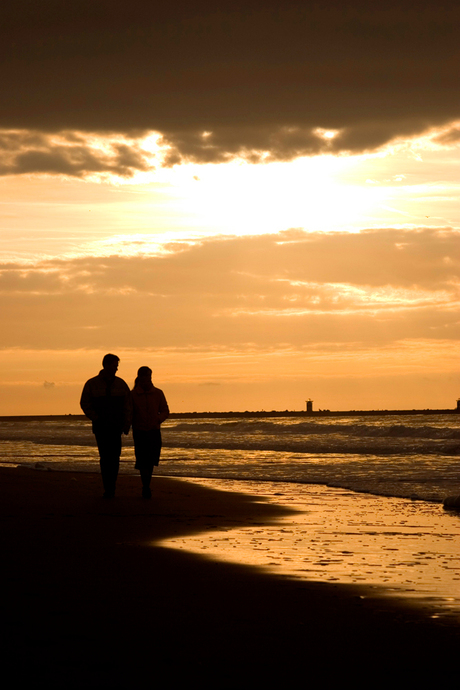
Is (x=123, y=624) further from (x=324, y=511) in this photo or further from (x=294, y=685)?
(x=324, y=511)

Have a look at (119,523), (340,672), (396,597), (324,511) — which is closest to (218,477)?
(324,511)

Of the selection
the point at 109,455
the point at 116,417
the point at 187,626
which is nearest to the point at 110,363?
the point at 116,417

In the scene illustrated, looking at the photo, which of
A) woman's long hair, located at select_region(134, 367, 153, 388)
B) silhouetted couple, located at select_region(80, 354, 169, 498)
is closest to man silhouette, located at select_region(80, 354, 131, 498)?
silhouetted couple, located at select_region(80, 354, 169, 498)

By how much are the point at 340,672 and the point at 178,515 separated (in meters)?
6.09

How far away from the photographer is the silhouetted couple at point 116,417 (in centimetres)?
1060

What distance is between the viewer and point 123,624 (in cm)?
397

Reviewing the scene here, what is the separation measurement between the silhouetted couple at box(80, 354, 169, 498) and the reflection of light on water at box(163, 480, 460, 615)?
223 centimetres

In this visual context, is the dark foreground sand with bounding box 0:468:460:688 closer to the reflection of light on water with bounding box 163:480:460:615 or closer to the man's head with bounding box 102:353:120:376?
the reflection of light on water with bounding box 163:480:460:615

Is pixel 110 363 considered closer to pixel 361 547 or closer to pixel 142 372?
pixel 142 372

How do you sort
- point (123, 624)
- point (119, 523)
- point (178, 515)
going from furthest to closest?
point (178, 515), point (119, 523), point (123, 624)

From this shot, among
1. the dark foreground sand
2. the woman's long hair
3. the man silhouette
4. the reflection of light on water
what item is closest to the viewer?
the dark foreground sand

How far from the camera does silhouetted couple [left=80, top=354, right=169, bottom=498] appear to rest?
34.8 ft

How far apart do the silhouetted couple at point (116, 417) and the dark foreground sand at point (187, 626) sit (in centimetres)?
366

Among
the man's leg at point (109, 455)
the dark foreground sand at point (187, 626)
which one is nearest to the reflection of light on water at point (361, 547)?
the dark foreground sand at point (187, 626)
